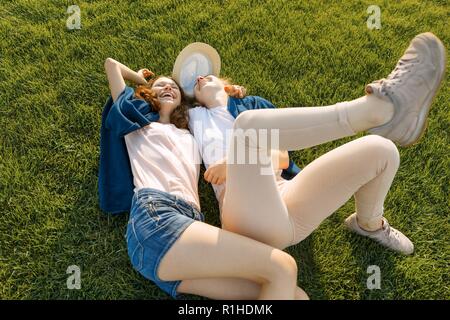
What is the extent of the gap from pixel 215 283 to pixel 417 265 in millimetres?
1298

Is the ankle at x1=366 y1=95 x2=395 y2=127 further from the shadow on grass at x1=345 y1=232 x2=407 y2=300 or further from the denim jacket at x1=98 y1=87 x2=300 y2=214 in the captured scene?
the denim jacket at x1=98 y1=87 x2=300 y2=214

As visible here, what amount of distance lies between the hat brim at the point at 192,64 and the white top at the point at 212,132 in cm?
29

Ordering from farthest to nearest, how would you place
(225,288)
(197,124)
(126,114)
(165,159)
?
(197,124) < (126,114) < (165,159) < (225,288)

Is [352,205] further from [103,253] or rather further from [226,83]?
[103,253]

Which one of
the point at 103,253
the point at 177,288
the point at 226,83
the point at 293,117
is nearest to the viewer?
the point at 293,117

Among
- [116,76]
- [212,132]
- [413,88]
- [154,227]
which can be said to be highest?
[116,76]

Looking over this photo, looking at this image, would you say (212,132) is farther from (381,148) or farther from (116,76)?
(381,148)

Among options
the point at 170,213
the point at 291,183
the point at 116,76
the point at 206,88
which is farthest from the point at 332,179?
the point at 116,76

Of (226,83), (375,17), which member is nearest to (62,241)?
(226,83)

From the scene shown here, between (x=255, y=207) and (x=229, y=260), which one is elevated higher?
(x=255, y=207)

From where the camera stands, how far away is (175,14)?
13.5 ft

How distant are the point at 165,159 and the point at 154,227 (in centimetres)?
55

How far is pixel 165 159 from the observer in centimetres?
266

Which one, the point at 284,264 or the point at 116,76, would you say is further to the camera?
the point at 116,76
